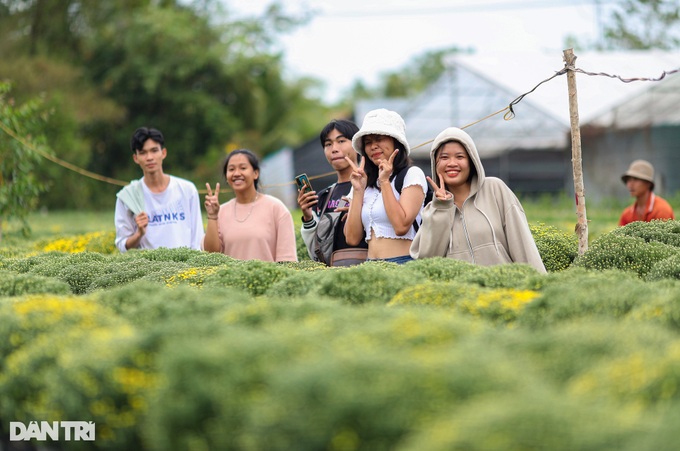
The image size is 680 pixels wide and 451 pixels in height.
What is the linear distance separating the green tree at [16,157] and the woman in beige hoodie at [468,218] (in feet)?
24.9

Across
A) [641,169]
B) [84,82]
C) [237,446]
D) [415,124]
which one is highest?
[84,82]

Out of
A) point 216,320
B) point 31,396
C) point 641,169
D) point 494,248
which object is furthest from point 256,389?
point 641,169

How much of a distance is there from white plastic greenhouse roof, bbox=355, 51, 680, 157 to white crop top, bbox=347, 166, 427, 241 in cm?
1663

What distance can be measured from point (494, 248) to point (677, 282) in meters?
1.54

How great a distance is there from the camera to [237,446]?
3457 mm

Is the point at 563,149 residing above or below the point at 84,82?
below

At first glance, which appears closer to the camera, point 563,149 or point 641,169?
point 641,169

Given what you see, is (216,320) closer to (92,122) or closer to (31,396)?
(31,396)

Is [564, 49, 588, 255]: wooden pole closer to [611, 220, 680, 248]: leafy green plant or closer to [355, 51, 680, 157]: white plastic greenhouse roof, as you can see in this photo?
[611, 220, 680, 248]: leafy green plant

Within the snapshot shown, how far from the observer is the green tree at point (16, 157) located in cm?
1291

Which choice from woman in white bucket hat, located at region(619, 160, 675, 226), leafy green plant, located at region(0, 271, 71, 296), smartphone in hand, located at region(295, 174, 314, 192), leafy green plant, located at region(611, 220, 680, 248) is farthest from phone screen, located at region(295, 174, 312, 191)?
woman in white bucket hat, located at region(619, 160, 675, 226)

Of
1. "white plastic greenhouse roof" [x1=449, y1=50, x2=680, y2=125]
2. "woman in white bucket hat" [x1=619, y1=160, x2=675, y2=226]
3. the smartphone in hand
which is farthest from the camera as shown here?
"white plastic greenhouse roof" [x1=449, y1=50, x2=680, y2=125]

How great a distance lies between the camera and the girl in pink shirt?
26.9 ft

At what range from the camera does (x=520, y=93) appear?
2405 centimetres
